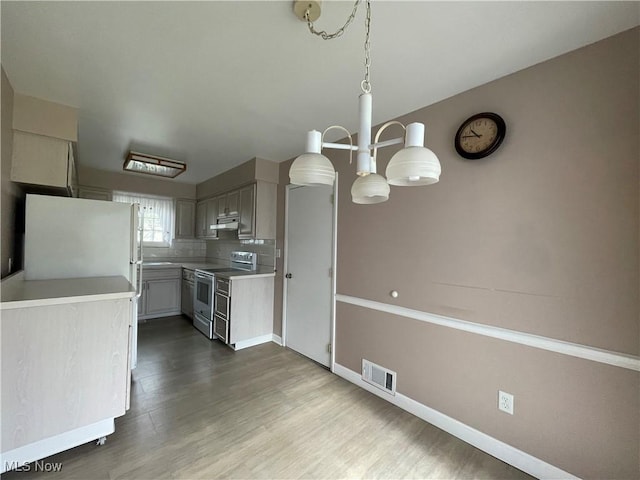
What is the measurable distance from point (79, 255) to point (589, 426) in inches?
149

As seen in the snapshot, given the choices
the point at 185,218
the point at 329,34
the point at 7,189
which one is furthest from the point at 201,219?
the point at 329,34

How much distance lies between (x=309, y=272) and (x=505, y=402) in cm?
207

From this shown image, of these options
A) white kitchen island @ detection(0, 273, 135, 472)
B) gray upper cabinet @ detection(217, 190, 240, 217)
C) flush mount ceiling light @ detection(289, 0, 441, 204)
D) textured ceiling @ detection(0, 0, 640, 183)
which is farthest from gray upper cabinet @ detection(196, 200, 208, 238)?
flush mount ceiling light @ detection(289, 0, 441, 204)

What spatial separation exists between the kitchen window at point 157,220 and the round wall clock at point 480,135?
4947 millimetres

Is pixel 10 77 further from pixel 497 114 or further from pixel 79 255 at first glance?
pixel 497 114

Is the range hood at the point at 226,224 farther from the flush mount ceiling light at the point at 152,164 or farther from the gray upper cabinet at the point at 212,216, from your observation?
the flush mount ceiling light at the point at 152,164

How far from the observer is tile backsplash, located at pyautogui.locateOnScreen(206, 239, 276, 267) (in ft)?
12.5

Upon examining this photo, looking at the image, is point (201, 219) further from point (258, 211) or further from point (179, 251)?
point (258, 211)

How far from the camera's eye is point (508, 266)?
1719 millimetres

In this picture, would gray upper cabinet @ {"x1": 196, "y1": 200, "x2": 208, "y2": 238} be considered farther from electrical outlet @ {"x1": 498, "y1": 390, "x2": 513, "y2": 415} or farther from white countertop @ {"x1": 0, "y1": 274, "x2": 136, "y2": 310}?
electrical outlet @ {"x1": 498, "y1": 390, "x2": 513, "y2": 415}

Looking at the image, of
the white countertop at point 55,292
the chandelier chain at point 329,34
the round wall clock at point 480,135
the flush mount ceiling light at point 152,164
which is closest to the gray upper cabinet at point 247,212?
the flush mount ceiling light at point 152,164

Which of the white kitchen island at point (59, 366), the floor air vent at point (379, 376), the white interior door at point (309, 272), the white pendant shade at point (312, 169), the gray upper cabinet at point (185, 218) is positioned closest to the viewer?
the white pendant shade at point (312, 169)

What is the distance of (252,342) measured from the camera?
3.54 meters

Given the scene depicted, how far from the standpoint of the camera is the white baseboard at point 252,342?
3393 millimetres
